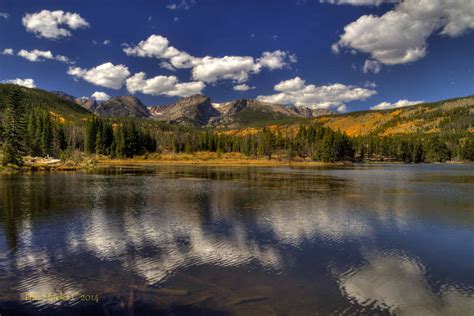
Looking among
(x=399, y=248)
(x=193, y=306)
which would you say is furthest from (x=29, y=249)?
(x=399, y=248)

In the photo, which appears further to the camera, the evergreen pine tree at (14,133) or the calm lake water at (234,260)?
the evergreen pine tree at (14,133)

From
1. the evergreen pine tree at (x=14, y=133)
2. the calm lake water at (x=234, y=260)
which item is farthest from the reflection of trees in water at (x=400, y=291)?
the evergreen pine tree at (x=14, y=133)

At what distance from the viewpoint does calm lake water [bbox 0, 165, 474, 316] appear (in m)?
14.0

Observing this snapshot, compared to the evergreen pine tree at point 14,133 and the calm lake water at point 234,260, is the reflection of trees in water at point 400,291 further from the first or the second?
the evergreen pine tree at point 14,133

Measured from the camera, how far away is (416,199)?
45.1 meters

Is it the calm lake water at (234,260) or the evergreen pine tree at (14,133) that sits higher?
the evergreen pine tree at (14,133)

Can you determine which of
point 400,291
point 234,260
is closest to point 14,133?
point 234,260

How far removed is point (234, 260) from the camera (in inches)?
773

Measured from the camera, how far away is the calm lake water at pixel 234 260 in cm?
1400

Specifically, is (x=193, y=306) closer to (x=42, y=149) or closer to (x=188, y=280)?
(x=188, y=280)

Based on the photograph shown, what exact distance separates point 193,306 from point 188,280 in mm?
2761

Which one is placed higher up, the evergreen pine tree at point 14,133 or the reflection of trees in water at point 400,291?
the evergreen pine tree at point 14,133

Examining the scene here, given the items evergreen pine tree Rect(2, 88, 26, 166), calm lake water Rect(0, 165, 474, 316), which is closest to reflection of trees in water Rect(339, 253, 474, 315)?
calm lake water Rect(0, 165, 474, 316)

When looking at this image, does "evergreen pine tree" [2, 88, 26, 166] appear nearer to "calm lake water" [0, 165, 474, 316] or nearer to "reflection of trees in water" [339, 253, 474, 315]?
"calm lake water" [0, 165, 474, 316]
